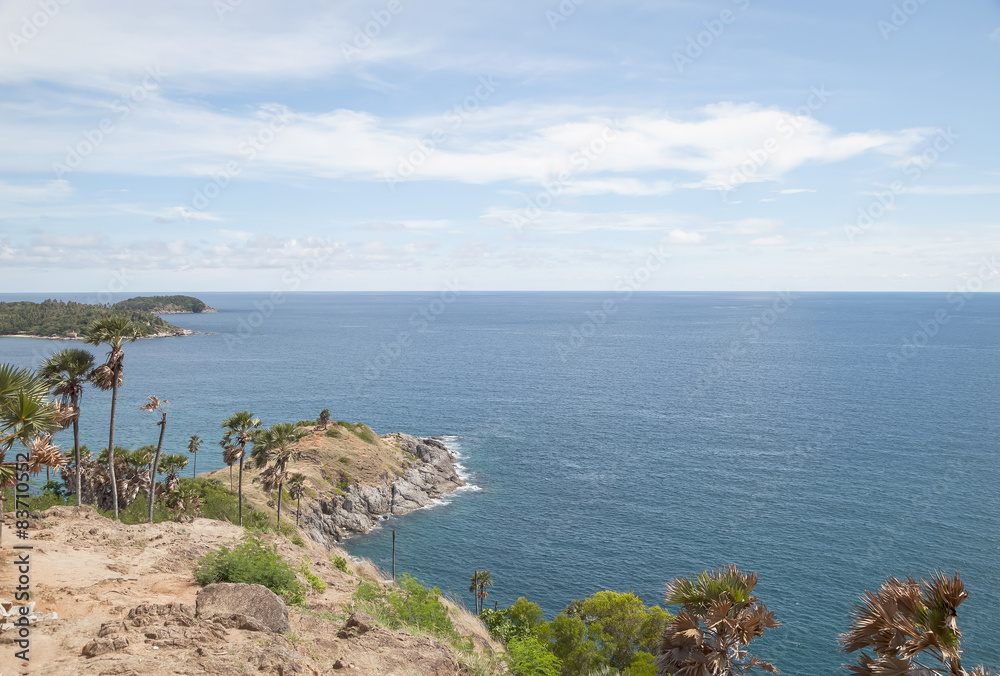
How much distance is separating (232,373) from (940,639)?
156375 mm

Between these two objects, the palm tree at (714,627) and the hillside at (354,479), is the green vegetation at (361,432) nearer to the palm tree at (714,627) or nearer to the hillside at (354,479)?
the hillside at (354,479)

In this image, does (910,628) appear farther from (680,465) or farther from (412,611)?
(680,465)

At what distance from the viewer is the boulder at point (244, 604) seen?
15.3 metres

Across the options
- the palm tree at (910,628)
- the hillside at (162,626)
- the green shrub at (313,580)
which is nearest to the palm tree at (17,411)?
the hillside at (162,626)

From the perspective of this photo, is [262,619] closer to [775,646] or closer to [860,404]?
[775,646]

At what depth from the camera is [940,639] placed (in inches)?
515

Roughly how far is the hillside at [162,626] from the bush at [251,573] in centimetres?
46

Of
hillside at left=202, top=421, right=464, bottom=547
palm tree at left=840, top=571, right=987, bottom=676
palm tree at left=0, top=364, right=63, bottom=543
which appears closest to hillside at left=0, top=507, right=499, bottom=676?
palm tree at left=0, top=364, right=63, bottom=543

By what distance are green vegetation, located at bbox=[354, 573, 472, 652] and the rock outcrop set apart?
4214cm

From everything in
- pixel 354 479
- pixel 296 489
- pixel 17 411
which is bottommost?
pixel 354 479

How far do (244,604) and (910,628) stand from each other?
16.3m

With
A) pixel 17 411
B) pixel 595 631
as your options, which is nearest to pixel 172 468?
pixel 595 631

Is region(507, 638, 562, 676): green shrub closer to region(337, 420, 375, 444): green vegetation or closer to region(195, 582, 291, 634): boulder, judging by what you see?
region(195, 582, 291, 634): boulder

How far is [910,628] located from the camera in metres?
13.6
